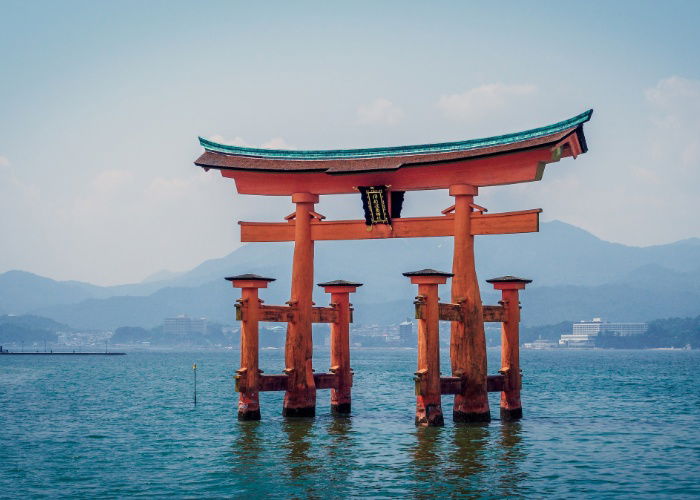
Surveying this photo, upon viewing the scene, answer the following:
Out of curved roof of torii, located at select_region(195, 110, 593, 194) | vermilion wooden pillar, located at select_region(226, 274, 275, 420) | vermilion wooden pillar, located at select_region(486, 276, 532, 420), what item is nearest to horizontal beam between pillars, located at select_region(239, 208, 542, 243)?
curved roof of torii, located at select_region(195, 110, 593, 194)

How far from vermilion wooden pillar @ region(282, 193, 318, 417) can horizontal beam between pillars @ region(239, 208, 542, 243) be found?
16.3 inches

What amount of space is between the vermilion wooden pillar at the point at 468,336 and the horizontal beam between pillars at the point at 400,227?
483mm

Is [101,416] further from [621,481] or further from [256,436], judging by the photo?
[621,481]

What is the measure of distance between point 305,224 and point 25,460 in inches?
405

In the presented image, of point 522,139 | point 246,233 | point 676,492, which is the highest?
point 522,139

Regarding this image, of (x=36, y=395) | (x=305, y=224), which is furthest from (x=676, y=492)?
(x=36, y=395)

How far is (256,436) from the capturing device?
84.4 ft

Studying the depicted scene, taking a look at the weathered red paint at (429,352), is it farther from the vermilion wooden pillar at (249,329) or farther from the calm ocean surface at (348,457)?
the vermilion wooden pillar at (249,329)

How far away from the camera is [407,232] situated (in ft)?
87.4

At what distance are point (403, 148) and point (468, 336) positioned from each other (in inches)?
236

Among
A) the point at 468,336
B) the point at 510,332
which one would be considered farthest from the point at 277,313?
the point at 510,332

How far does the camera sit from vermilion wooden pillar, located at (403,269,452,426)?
23.7 metres

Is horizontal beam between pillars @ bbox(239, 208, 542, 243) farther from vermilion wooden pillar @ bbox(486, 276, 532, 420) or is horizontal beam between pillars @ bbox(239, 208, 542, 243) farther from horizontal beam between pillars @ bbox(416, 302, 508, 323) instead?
horizontal beam between pillars @ bbox(416, 302, 508, 323)

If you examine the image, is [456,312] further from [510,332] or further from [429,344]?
[510,332]
